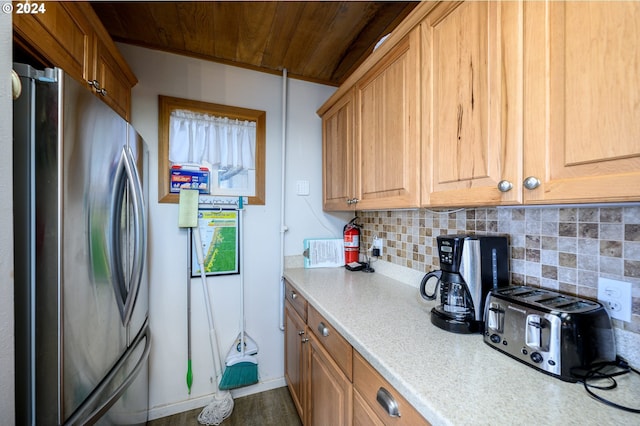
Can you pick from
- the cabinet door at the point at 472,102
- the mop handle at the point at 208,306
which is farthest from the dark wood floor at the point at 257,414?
the cabinet door at the point at 472,102

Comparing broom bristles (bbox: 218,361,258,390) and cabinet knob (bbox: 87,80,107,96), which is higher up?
cabinet knob (bbox: 87,80,107,96)

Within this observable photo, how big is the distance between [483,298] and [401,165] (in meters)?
0.62

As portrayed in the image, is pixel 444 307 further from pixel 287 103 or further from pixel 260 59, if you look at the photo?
pixel 260 59

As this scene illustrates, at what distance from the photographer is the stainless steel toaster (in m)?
0.63

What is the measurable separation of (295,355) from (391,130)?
1.47 m

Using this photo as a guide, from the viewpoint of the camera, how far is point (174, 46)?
5.50ft

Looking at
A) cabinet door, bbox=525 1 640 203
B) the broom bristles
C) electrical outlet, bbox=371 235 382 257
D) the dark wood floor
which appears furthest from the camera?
electrical outlet, bbox=371 235 382 257

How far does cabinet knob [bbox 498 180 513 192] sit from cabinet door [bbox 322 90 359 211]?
0.87 metres

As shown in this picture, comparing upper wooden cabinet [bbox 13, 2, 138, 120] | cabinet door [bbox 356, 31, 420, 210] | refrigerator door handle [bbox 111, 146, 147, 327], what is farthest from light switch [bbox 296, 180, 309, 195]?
upper wooden cabinet [bbox 13, 2, 138, 120]

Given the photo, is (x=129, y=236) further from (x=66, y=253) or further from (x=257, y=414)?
(x=257, y=414)

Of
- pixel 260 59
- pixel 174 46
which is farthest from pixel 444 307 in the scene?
pixel 174 46

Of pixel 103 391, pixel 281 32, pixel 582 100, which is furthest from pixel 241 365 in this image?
pixel 281 32

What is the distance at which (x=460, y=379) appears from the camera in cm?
64

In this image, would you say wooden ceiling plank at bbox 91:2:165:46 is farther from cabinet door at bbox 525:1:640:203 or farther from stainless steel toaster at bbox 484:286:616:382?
stainless steel toaster at bbox 484:286:616:382
